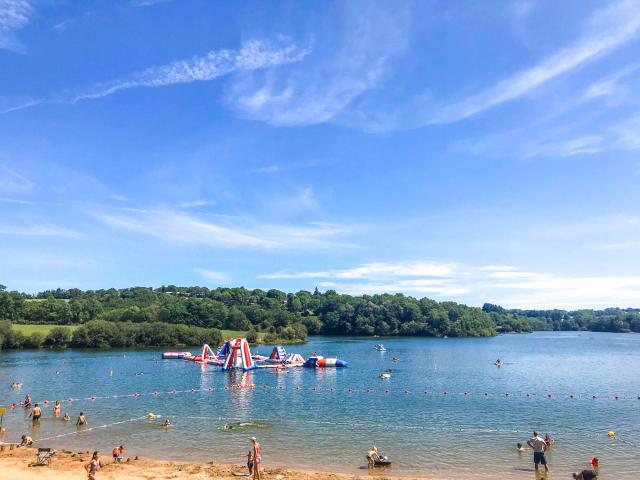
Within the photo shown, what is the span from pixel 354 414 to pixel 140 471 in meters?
24.2

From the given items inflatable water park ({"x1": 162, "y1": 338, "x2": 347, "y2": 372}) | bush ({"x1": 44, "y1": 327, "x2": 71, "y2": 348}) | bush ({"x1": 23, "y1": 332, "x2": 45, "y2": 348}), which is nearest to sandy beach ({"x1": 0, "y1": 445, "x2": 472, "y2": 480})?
inflatable water park ({"x1": 162, "y1": 338, "x2": 347, "y2": 372})

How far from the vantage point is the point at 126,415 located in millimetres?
46938

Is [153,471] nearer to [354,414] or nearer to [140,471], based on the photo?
[140,471]

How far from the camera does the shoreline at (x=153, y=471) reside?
27672mm

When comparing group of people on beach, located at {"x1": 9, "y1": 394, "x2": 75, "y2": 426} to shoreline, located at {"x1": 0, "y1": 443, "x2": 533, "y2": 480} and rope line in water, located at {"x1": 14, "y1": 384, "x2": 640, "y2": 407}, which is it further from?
shoreline, located at {"x1": 0, "y1": 443, "x2": 533, "y2": 480}

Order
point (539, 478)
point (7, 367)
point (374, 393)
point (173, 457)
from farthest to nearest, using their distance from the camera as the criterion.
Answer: point (7, 367) < point (374, 393) < point (173, 457) < point (539, 478)

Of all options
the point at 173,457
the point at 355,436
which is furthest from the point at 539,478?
the point at 173,457

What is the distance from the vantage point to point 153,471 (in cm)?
2891

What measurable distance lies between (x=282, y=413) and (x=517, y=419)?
22768 mm

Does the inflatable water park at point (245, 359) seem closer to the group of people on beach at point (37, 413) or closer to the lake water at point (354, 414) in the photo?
the lake water at point (354, 414)

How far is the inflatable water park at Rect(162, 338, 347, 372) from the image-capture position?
8162 centimetres

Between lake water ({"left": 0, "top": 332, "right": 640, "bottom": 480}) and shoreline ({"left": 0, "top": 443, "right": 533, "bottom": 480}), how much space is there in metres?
1.87

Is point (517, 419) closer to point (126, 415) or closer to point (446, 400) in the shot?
point (446, 400)

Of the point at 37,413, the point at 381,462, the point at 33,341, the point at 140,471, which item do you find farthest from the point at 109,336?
the point at 381,462
